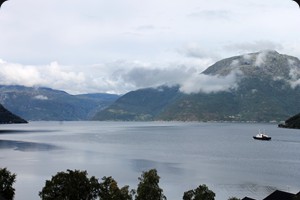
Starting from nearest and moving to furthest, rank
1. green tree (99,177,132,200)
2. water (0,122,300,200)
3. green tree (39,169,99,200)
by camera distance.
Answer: green tree (99,177,132,200), green tree (39,169,99,200), water (0,122,300,200)

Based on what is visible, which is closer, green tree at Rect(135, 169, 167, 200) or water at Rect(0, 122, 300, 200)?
green tree at Rect(135, 169, 167, 200)

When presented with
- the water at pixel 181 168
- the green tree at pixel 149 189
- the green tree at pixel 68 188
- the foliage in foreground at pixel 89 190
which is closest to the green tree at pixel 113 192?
the foliage in foreground at pixel 89 190

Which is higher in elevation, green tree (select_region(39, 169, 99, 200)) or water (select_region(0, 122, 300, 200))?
green tree (select_region(39, 169, 99, 200))

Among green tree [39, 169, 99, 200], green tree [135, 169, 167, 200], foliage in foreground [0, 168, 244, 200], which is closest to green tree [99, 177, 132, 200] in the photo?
foliage in foreground [0, 168, 244, 200]

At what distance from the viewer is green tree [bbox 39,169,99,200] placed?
38.5 metres

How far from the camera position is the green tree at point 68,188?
3853 cm

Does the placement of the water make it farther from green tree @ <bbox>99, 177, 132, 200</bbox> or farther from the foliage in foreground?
green tree @ <bbox>99, 177, 132, 200</bbox>

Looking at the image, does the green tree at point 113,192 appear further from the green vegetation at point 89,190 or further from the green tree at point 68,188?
the green tree at point 68,188

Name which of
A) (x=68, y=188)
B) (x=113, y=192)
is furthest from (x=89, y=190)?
(x=113, y=192)

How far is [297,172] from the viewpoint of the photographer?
116 metres

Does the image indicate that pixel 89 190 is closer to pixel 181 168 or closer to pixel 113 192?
pixel 113 192

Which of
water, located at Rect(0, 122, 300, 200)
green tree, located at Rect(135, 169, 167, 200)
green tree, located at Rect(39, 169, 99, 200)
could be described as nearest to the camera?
green tree, located at Rect(39, 169, 99, 200)

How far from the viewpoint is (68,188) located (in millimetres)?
38531

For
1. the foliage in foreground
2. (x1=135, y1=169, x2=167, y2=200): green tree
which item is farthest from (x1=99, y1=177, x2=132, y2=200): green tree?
(x1=135, y1=169, x2=167, y2=200): green tree
